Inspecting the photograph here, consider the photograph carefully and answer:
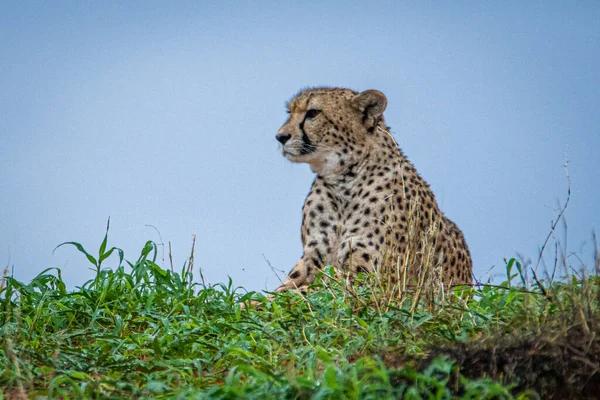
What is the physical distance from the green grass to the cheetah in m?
1.05

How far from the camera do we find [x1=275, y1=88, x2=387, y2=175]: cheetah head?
21.7 feet

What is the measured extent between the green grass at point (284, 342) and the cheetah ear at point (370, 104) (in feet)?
5.63

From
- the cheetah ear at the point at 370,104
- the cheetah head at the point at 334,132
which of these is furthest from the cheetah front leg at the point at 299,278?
the cheetah ear at the point at 370,104

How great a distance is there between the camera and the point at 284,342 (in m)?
4.05

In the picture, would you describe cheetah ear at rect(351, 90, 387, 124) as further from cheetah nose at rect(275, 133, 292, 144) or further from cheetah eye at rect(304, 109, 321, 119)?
cheetah nose at rect(275, 133, 292, 144)

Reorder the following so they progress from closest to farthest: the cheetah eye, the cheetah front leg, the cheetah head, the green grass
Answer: the green grass → the cheetah front leg → the cheetah head → the cheetah eye

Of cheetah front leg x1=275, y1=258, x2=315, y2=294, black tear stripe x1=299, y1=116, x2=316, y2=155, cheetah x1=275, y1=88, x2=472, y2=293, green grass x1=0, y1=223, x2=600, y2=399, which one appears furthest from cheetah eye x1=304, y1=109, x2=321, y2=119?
green grass x1=0, y1=223, x2=600, y2=399

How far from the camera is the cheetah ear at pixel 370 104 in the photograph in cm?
662

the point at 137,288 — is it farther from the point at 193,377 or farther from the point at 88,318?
the point at 193,377

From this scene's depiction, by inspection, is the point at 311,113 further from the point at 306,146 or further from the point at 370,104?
the point at 370,104

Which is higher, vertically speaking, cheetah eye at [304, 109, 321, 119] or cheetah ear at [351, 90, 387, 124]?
cheetah eye at [304, 109, 321, 119]

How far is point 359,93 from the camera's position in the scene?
669 cm

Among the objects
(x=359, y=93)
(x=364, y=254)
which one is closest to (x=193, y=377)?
(x=364, y=254)

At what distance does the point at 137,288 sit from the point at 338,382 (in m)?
2.53
